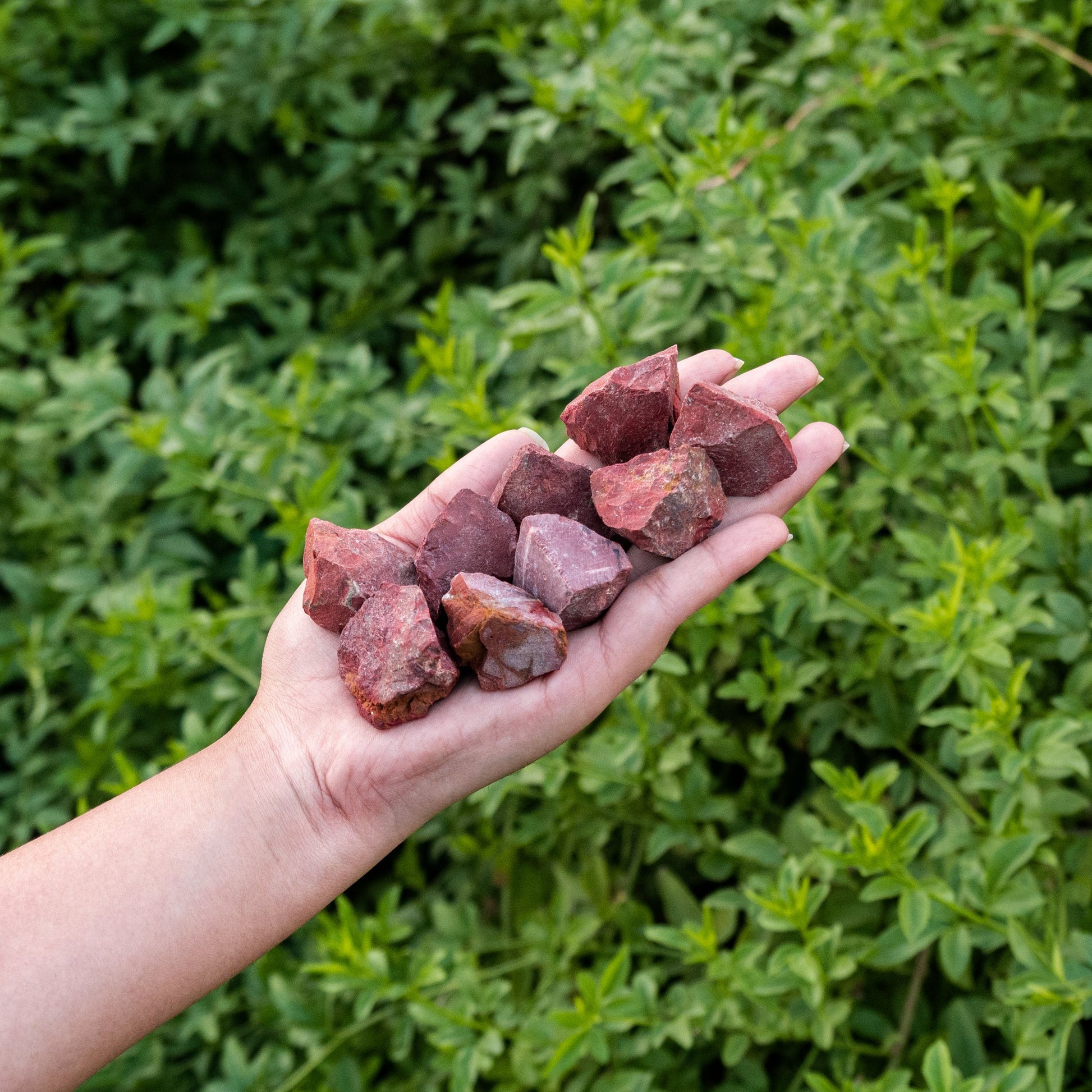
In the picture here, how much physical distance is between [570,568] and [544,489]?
25 centimetres

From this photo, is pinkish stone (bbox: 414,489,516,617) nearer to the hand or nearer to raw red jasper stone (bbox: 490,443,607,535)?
raw red jasper stone (bbox: 490,443,607,535)

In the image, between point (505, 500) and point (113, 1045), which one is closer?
point (113, 1045)

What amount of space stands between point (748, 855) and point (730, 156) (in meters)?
1.45

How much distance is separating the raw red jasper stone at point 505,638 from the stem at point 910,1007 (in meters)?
0.95

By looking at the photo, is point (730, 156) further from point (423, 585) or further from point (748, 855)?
point (748, 855)

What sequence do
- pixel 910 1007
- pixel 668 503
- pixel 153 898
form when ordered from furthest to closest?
1. pixel 910 1007
2. pixel 668 503
3. pixel 153 898

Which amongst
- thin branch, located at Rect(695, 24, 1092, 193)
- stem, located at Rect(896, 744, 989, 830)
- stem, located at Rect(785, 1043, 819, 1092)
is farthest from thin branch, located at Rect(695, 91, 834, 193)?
stem, located at Rect(785, 1043, 819, 1092)

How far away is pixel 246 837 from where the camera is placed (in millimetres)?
1776

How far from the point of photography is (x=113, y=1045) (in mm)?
1647

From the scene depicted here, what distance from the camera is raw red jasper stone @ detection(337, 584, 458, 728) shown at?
175 centimetres

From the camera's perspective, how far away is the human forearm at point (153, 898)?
1623 millimetres

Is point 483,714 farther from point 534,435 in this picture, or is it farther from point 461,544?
point 534,435

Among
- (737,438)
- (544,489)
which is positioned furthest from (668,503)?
(544,489)

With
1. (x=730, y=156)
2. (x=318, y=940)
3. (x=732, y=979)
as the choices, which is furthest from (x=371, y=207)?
(x=732, y=979)
